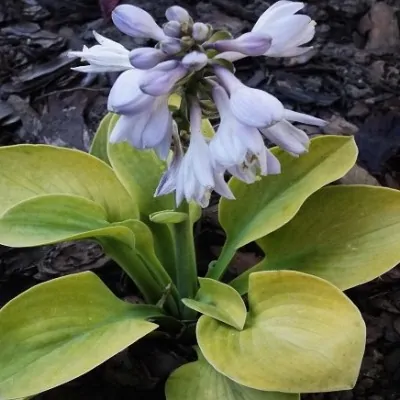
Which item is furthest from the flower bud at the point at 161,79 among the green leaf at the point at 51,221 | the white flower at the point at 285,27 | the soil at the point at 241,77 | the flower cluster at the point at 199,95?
the soil at the point at 241,77

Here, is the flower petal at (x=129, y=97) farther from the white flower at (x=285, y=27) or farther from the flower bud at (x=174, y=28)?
the white flower at (x=285, y=27)

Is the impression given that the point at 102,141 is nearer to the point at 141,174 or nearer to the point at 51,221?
the point at 141,174

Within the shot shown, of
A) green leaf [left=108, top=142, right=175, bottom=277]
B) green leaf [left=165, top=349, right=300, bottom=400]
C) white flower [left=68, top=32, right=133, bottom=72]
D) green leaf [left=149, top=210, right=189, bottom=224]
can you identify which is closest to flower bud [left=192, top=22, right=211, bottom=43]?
white flower [left=68, top=32, right=133, bottom=72]

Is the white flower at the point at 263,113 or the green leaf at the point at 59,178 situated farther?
the green leaf at the point at 59,178

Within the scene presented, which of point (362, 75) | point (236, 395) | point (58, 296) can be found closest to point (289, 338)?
point (236, 395)

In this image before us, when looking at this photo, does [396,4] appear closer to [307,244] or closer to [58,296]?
[307,244]

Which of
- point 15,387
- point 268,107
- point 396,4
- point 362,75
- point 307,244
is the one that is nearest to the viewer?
point 268,107
